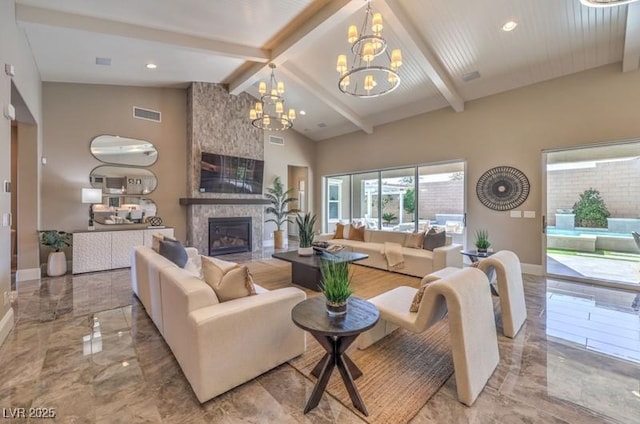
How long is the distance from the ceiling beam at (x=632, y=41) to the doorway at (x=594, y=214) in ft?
3.84

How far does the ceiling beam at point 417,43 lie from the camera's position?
3959 millimetres

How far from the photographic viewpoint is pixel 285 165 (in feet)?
30.4

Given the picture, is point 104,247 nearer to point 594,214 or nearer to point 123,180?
point 123,180

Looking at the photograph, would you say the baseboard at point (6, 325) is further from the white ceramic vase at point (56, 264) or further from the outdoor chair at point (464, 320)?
the outdoor chair at point (464, 320)

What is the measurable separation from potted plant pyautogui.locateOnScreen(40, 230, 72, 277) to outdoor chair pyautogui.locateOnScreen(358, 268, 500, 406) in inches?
233

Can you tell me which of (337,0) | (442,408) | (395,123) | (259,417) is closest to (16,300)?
(259,417)

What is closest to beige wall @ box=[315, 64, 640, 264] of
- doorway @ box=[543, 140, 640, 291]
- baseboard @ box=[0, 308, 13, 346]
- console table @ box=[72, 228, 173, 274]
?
doorway @ box=[543, 140, 640, 291]

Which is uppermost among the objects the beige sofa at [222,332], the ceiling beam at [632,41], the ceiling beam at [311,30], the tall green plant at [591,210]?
the ceiling beam at [311,30]

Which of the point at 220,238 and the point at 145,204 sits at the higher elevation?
the point at 145,204

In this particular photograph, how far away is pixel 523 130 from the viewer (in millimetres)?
5410

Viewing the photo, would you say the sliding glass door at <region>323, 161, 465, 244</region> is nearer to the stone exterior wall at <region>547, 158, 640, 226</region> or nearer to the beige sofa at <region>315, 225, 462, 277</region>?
the beige sofa at <region>315, 225, 462, 277</region>

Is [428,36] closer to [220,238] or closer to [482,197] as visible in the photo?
[482,197]

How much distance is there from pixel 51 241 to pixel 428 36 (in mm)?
7454

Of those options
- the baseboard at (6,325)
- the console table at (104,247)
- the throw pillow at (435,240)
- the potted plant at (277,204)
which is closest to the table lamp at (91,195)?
the console table at (104,247)
